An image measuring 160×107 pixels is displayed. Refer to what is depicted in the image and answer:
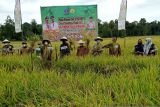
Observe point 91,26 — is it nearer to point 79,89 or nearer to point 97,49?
point 97,49

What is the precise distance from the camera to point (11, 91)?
5.75 m

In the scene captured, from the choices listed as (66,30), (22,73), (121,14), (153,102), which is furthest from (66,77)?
(66,30)

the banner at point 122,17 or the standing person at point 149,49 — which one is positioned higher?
the banner at point 122,17

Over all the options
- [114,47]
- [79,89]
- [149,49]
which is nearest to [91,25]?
[114,47]

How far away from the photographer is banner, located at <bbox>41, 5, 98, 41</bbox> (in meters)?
14.3

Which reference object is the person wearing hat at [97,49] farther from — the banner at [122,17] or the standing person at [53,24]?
the standing person at [53,24]

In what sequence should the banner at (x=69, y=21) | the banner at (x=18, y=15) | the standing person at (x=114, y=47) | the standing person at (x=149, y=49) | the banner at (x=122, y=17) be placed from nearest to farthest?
the standing person at (x=149, y=49), the standing person at (x=114, y=47), the banner at (x=122, y=17), the banner at (x=18, y=15), the banner at (x=69, y=21)

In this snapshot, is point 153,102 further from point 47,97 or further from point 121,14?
point 121,14

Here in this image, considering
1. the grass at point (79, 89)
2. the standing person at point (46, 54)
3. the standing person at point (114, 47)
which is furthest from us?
the standing person at point (114, 47)

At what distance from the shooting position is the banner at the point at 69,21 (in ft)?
46.8

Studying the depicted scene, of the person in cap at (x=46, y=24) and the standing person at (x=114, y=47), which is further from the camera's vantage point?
the person in cap at (x=46, y=24)

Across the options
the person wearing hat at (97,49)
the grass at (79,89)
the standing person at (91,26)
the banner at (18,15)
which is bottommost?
the grass at (79,89)


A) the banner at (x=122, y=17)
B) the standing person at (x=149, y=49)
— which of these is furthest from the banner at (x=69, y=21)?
the standing person at (x=149, y=49)

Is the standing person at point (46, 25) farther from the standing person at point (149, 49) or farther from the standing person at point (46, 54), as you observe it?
the standing person at point (149, 49)
